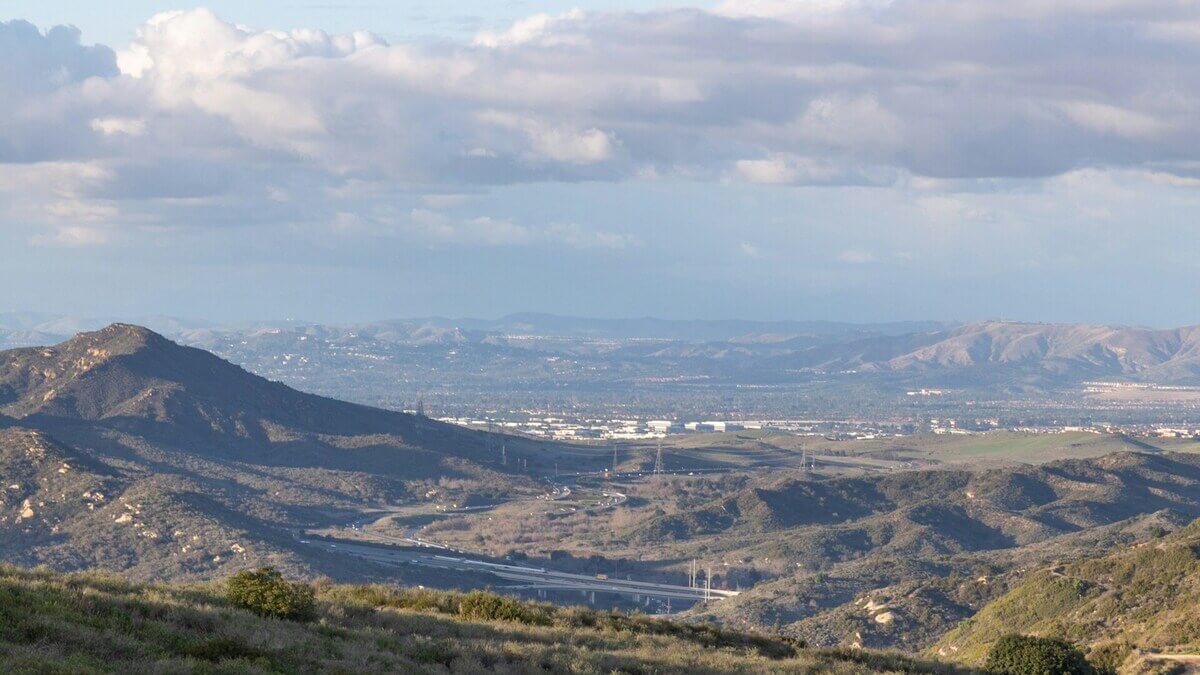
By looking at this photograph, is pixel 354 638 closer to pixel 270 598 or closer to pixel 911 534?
pixel 270 598

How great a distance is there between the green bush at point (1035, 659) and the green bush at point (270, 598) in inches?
715

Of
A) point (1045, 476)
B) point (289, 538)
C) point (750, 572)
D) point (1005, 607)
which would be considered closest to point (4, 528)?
point (289, 538)

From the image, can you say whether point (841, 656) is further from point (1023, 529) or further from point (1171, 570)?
point (1023, 529)

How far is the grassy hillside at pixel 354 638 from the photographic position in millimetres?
26781

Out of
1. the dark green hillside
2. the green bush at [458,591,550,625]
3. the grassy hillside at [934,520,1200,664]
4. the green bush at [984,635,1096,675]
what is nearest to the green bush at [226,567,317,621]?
the green bush at [458,591,550,625]

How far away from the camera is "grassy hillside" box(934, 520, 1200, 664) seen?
63.1 m

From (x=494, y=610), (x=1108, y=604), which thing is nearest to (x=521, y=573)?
(x=1108, y=604)

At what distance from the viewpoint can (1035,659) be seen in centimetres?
4122

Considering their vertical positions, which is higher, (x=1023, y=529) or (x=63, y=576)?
(x=63, y=576)

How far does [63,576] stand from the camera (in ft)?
115

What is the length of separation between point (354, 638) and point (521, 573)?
99910mm

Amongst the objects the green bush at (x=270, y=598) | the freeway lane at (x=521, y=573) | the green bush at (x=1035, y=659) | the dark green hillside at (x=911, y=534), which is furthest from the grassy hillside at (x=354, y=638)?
the freeway lane at (x=521, y=573)

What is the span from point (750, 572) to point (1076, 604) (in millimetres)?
61067

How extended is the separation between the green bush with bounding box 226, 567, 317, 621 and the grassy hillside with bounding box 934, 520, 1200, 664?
107 feet
